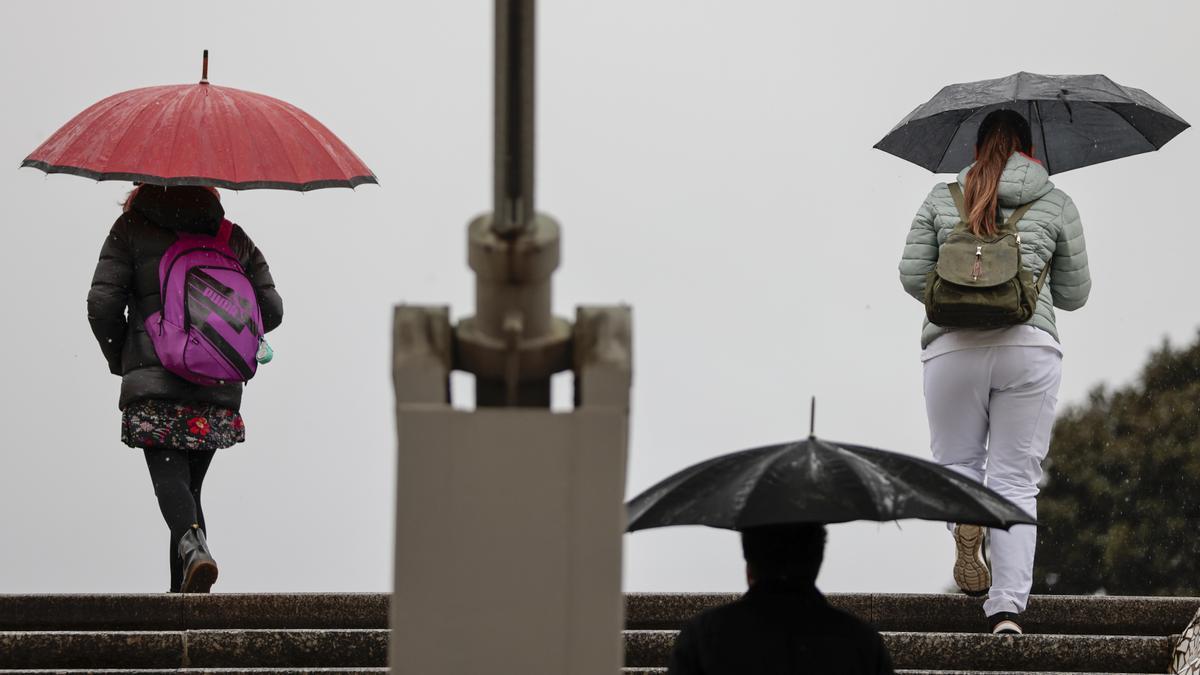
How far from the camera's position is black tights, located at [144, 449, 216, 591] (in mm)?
8820

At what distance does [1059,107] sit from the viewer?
380 inches

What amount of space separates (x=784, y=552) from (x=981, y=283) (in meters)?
2.87

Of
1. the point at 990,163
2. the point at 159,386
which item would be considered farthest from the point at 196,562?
the point at 990,163

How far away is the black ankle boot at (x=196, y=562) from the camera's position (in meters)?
8.75

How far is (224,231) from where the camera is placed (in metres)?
9.05

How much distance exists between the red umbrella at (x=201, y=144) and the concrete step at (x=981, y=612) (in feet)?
7.05

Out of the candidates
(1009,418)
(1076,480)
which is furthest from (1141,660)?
(1076,480)

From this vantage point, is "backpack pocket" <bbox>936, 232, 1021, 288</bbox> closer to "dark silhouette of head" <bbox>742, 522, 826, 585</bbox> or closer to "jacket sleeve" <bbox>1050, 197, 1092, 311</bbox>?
"jacket sleeve" <bbox>1050, 197, 1092, 311</bbox>

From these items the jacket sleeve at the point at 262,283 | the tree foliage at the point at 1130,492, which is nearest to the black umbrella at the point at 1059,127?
the jacket sleeve at the point at 262,283

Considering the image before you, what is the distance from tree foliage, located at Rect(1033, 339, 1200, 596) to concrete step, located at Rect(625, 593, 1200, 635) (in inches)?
726

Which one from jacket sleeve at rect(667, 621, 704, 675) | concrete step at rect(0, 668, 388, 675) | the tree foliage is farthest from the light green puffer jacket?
the tree foliage

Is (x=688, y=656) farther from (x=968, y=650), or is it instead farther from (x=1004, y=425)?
(x=1004, y=425)

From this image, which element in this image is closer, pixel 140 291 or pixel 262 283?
pixel 140 291

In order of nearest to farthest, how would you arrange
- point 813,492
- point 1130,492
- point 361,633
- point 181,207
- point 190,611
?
point 813,492, point 361,633, point 190,611, point 181,207, point 1130,492
